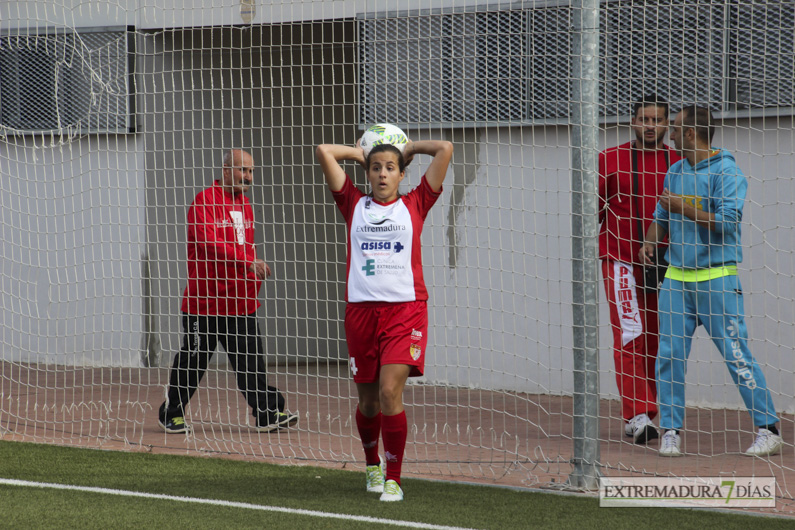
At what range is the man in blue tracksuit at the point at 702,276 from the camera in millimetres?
6258

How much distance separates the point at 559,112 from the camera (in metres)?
8.30

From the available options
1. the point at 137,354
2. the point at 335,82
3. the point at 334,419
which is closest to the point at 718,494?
the point at 334,419

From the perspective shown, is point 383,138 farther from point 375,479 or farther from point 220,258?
point 220,258

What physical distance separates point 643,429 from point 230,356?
2823mm

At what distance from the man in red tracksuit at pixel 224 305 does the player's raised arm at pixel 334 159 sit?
1.87 meters

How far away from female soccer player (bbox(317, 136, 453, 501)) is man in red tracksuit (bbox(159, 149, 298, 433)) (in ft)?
6.38

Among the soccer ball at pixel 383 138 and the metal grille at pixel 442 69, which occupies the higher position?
the metal grille at pixel 442 69

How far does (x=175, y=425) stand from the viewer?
733cm

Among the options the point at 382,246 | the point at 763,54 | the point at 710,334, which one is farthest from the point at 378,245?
the point at 763,54

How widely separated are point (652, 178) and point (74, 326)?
5667mm

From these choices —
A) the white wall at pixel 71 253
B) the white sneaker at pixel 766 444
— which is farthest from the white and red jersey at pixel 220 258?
the white sneaker at pixel 766 444

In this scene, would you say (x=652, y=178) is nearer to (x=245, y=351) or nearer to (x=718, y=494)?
(x=718, y=494)

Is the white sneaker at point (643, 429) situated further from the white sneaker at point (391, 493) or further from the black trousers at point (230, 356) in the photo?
the black trousers at point (230, 356)

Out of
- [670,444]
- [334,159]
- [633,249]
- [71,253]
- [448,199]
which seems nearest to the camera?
[334,159]
